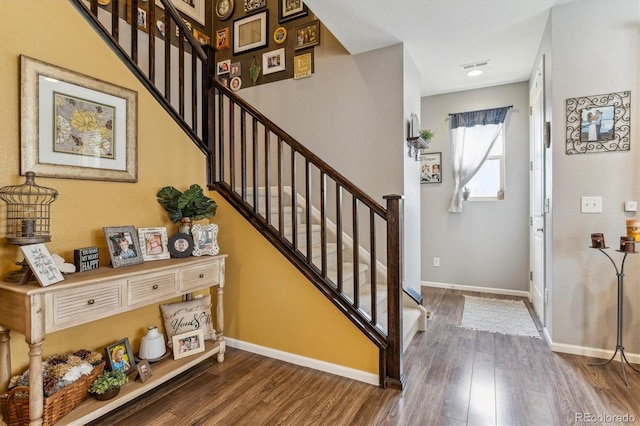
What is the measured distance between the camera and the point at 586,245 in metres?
2.41

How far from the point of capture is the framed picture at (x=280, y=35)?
11.5ft

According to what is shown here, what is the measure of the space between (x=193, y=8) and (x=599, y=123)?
4.23 metres

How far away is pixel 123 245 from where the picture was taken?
1.87 m

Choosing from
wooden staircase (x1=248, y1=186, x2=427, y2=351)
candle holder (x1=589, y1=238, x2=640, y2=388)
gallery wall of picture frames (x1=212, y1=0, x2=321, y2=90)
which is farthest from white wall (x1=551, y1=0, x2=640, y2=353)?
gallery wall of picture frames (x1=212, y1=0, x2=321, y2=90)

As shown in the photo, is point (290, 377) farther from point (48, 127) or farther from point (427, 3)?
point (427, 3)

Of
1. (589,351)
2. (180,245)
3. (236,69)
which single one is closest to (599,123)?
(589,351)

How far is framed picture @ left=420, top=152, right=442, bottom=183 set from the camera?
4.52m

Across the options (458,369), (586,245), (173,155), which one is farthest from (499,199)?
(173,155)

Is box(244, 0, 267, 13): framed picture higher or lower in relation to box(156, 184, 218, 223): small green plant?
higher

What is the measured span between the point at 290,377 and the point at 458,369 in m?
1.18

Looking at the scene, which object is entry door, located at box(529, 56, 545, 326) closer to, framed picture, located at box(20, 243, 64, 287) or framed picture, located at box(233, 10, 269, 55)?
framed picture, located at box(233, 10, 269, 55)

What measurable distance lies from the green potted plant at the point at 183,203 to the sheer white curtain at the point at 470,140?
341cm

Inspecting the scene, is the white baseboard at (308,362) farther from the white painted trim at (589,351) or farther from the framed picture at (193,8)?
the framed picture at (193,8)

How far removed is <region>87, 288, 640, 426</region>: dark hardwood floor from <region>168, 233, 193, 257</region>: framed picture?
0.83 meters
